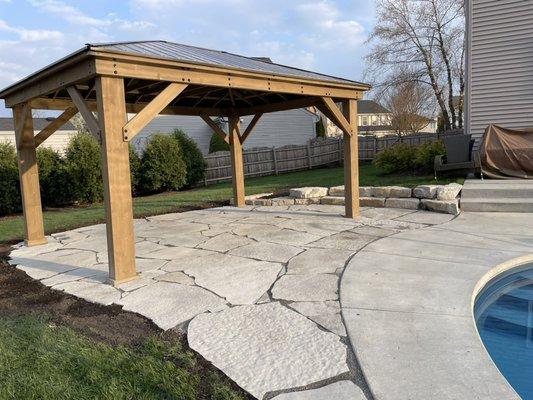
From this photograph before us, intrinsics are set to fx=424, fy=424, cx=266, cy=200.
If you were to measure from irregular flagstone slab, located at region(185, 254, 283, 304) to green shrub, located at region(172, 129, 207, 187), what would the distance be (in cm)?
1009

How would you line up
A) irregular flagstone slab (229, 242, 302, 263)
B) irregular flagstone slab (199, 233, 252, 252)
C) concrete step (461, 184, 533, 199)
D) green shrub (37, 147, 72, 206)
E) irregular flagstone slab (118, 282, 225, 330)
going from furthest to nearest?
1. green shrub (37, 147, 72, 206)
2. concrete step (461, 184, 533, 199)
3. irregular flagstone slab (199, 233, 252, 252)
4. irregular flagstone slab (229, 242, 302, 263)
5. irregular flagstone slab (118, 282, 225, 330)

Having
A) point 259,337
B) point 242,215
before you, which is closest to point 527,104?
point 242,215

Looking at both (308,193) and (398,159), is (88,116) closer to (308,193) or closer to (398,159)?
(308,193)

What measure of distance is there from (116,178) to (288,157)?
1514cm

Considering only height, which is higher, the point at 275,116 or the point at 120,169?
the point at 275,116

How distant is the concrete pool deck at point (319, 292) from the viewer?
243 cm

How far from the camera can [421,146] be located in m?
10.8

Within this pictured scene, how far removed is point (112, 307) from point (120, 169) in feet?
4.55

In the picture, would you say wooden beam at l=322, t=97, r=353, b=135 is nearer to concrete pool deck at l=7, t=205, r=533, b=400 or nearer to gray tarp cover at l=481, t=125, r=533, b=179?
concrete pool deck at l=7, t=205, r=533, b=400

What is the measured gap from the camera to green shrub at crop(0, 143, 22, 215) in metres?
10.7

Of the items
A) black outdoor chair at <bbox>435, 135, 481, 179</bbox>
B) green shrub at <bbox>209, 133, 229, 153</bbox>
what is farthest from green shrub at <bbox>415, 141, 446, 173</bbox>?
green shrub at <bbox>209, 133, 229, 153</bbox>

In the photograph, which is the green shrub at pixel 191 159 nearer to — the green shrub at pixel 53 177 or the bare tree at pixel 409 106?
the green shrub at pixel 53 177

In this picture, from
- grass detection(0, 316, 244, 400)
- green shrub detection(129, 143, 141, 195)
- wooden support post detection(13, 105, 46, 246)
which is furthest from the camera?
green shrub detection(129, 143, 141, 195)

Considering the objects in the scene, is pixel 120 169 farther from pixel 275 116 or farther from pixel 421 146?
pixel 275 116
